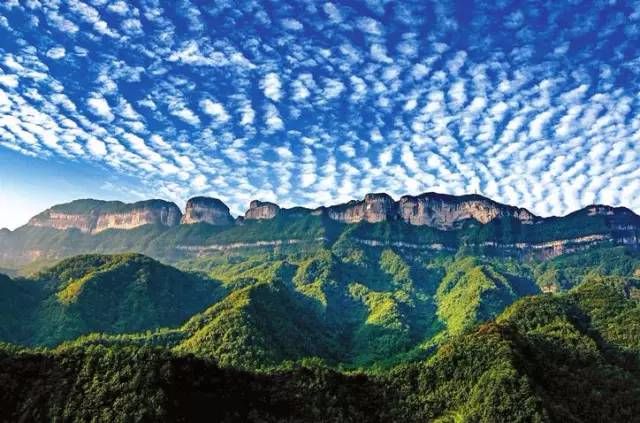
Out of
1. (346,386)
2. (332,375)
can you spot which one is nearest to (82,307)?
(332,375)

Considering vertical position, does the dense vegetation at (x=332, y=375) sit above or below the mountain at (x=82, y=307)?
below

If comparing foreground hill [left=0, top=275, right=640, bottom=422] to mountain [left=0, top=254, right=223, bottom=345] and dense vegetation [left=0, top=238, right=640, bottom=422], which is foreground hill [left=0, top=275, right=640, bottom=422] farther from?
mountain [left=0, top=254, right=223, bottom=345]

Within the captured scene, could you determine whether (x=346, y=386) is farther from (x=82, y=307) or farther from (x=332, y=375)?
(x=82, y=307)

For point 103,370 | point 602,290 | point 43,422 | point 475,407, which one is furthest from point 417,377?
point 602,290

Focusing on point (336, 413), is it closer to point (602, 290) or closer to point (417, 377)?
point (417, 377)

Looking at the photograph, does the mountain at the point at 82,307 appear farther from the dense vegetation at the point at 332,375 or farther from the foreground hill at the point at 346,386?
the foreground hill at the point at 346,386

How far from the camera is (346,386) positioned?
331ft

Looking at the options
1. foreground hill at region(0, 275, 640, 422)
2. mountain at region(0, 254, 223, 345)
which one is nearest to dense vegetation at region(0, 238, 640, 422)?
foreground hill at region(0, 275, 640, 422)

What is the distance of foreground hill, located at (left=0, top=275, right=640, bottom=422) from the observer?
86688mm

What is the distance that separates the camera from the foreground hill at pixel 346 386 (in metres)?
86.7

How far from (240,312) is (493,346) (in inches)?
2522

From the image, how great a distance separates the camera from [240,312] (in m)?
147

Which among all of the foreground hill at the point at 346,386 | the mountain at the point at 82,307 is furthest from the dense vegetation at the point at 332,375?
the mountain at the point at 82,307

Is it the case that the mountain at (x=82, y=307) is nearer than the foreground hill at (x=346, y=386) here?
No
